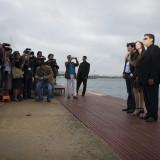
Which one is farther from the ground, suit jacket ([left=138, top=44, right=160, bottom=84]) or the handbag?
suit jacket ([left=138, top=44, right=160, bottom=84])

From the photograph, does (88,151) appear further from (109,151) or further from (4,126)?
(4,126)

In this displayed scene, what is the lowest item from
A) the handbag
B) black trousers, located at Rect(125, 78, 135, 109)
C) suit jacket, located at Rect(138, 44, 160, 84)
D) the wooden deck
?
the wooden deck

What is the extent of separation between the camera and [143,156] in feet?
15.2

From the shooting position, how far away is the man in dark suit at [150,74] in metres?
7.62

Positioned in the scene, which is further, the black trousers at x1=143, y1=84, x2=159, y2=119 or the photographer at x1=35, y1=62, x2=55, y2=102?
the photographer at x1=35, y1=62, x2=55, y2=102

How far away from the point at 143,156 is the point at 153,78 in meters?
3.22

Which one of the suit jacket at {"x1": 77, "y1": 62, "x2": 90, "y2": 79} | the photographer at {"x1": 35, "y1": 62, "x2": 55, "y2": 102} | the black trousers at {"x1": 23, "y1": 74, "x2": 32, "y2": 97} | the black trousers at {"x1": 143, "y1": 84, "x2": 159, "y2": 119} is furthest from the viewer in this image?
the suit jacket at {"x1": 77, "y1": 62, "x2": 90, "y2": 79}

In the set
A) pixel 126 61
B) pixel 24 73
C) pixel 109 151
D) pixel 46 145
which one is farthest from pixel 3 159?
pixel 24 73

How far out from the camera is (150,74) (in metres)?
7.65

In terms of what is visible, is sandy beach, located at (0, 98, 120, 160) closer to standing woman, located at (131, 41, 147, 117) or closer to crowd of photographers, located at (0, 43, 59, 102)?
standing woman, located at (131, 41, 147, 117)

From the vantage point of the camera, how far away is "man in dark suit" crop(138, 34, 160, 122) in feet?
25.0

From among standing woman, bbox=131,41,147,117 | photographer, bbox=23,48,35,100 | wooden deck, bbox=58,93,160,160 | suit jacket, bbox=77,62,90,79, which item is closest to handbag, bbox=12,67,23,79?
photographer, bbox=23,48,35,100

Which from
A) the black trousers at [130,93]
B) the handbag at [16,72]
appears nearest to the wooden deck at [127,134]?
the black trousers at [130,93]

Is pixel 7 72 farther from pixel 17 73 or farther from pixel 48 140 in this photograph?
pixel 48 140
